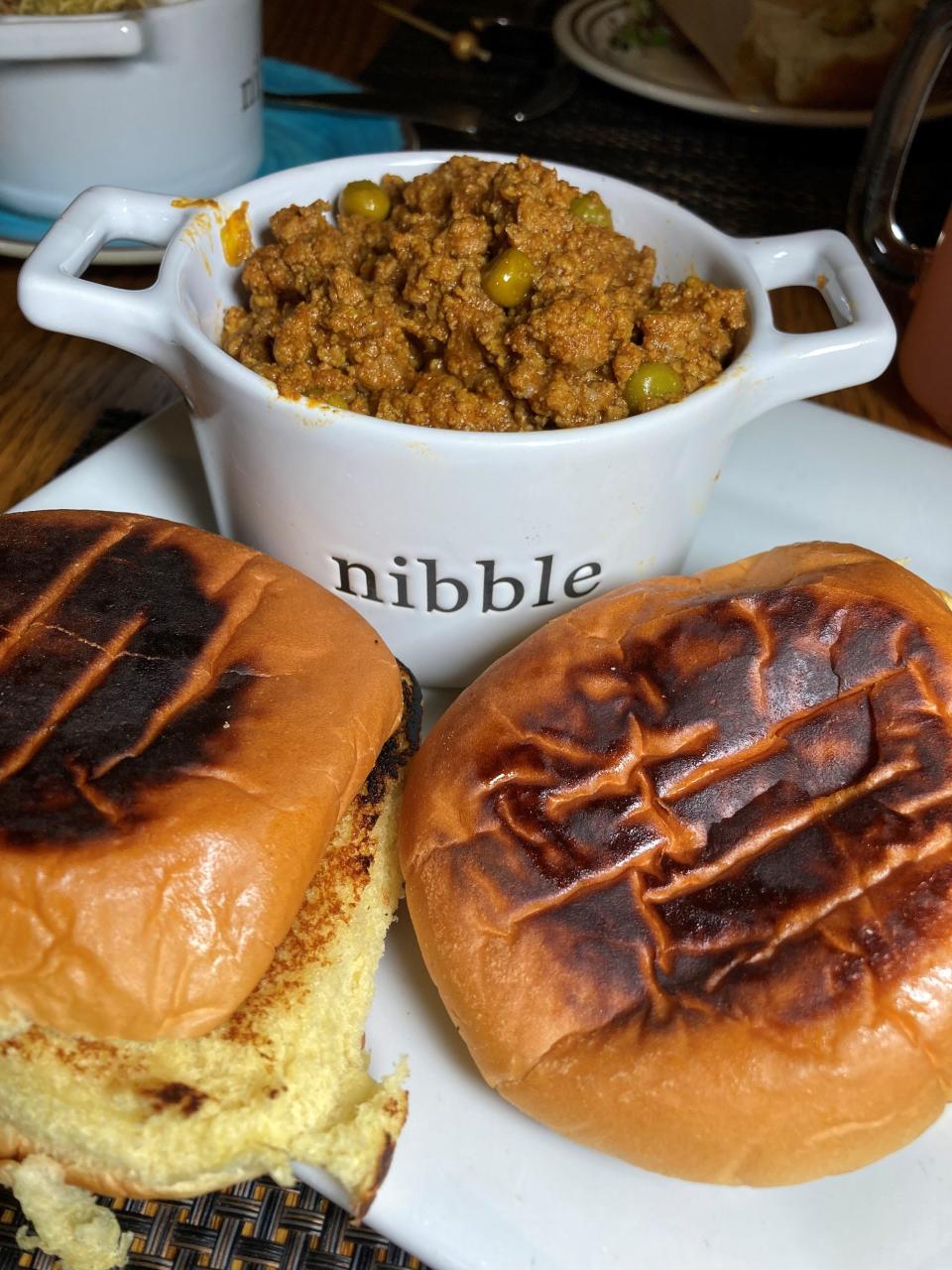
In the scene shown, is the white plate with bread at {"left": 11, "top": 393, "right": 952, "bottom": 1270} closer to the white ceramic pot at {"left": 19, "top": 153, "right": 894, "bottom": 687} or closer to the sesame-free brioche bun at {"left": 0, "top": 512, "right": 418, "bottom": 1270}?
the sesame-free brioche bun at {"left": 0, "top": 512, "right": 418, "bottom": 1270}

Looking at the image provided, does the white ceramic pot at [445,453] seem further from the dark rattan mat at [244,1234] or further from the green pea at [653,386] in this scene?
the dark rattan mat at [244,1234]

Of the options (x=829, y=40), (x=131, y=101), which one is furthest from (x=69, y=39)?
(x=829, y=40)

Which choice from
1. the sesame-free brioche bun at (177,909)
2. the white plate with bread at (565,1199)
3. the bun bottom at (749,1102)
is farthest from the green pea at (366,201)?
the bun bottom at (749,1102)

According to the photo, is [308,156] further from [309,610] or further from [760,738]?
[760,738]

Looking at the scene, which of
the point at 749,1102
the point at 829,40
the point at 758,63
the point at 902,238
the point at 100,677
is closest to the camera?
the point at 749,1102

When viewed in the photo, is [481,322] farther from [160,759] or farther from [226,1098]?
[226,1098]
